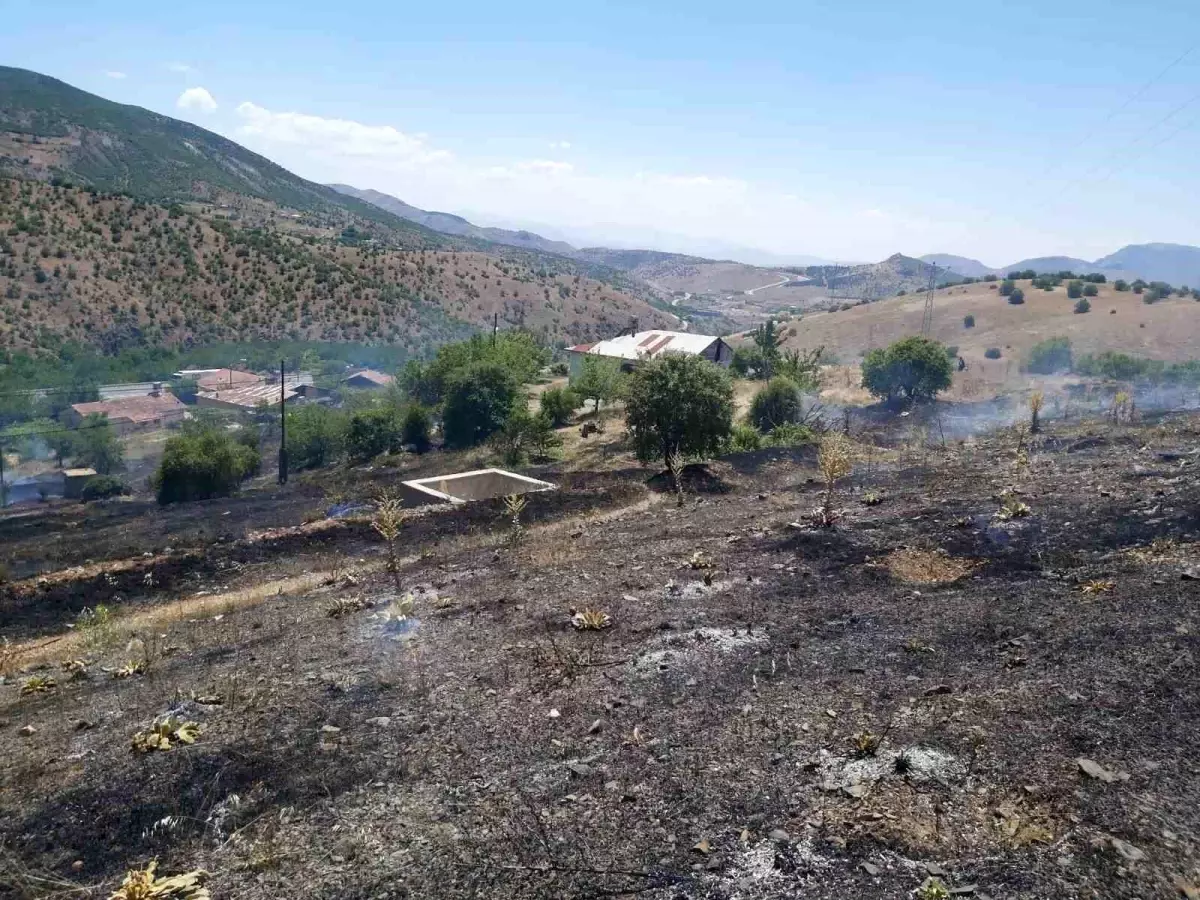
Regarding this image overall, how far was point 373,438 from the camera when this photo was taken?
37.4 meters

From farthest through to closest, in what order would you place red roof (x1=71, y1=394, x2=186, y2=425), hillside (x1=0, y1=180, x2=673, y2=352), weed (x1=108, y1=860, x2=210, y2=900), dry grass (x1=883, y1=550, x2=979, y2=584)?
hillside (x1=0, y1=180, x2=673, y2=352) → red roof (x1=71, y1=394, x2=186, y2=425) → dry grass (x1=883, y1=550, x2=979, y2=584) → weed (x1=108, y1=860, x2=210, y2=900)

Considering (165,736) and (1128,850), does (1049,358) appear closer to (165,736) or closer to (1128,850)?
(1128,850)

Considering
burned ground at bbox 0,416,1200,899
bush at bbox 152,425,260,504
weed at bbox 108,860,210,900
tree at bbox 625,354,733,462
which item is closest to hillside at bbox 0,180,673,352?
bush at bbox 152,425,260,504

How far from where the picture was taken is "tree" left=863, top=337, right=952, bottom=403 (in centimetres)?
4016

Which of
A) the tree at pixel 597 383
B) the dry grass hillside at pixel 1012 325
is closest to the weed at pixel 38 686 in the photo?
the tree at pixel 597 383

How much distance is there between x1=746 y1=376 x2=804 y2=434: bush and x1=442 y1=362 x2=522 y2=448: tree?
424 inches

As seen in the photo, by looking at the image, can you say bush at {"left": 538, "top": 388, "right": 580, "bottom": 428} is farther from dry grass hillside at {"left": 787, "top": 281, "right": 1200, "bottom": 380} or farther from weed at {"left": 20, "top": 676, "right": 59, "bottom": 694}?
dry grass hillside at {"left": 787, "top": 281, "right": 1200, "bottom": 380}

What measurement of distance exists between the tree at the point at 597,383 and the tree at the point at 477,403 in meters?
4.42

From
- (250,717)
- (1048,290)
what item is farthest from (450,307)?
(250,717)

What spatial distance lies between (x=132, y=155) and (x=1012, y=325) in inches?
4083

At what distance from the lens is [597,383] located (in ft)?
135

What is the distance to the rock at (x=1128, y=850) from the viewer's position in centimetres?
547

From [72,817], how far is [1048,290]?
89.2 m

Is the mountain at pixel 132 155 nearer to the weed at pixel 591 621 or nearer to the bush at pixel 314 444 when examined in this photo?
the bush at pixel 314 444
